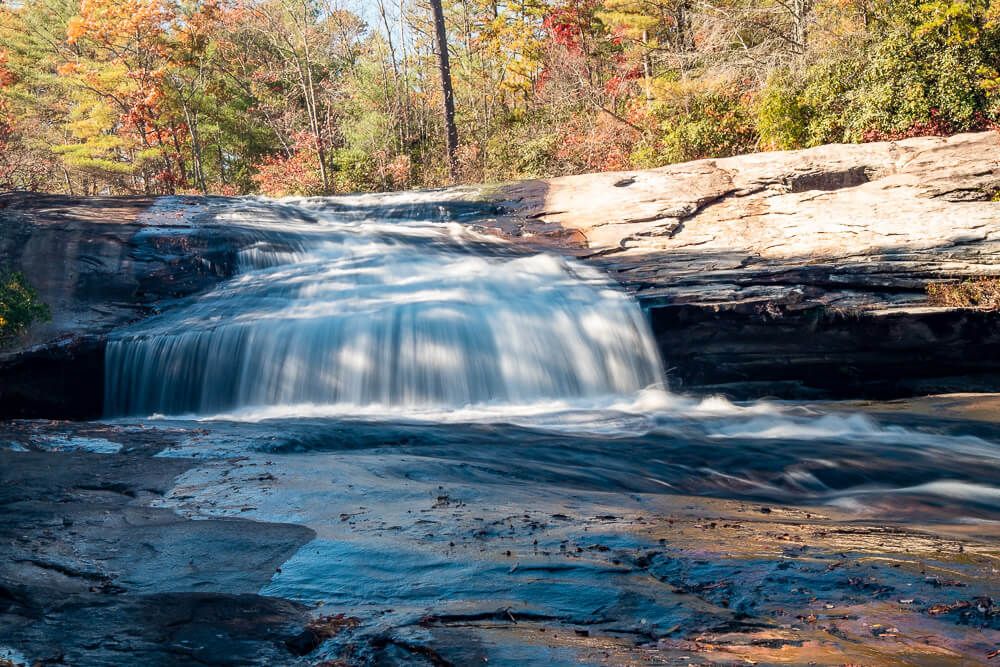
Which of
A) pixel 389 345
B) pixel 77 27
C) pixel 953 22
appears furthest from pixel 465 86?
pixel 389 345

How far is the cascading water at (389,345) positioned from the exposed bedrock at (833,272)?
895 millimetres

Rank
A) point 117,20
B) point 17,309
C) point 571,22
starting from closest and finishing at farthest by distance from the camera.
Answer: point 17,309, point 117,20, point 571,22

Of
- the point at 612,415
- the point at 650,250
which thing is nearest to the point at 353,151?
the point at 650,250

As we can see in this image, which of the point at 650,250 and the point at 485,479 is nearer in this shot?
the point at 485,479

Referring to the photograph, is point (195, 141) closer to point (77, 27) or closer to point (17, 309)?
point (77, 27)

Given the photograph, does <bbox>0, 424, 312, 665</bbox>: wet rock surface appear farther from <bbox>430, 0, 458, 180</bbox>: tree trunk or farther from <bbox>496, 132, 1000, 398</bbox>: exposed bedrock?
<bbox>430, 0, 458, 180</bbox>: tree trunk

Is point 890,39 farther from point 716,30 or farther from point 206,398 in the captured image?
point 206,398

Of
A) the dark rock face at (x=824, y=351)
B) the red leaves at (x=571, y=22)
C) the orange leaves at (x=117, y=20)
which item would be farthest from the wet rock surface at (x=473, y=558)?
the red leaves at (x=571, y=22)

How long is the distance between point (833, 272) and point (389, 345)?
21.1 feet

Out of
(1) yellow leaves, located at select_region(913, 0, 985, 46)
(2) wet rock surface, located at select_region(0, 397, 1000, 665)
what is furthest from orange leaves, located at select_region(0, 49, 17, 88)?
(1) yellow leaves, located at select_region(913, 0, 985, 46)

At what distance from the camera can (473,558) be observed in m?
3.42

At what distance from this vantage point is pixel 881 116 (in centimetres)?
1398

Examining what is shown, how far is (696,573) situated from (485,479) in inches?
98.6

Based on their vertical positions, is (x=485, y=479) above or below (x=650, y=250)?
below
